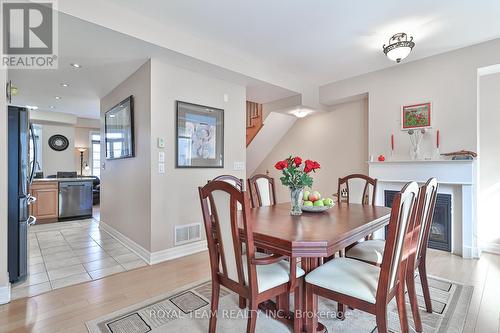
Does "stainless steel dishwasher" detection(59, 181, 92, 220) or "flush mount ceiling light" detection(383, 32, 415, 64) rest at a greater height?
"flush mount ceiling light" detection(383, 32, 415, 64)

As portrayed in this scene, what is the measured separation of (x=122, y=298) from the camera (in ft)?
7.04

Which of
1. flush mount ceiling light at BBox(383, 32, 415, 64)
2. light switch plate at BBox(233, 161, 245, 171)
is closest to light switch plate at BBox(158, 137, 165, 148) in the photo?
light switch plate at BBox(233, 161, 245, 171)

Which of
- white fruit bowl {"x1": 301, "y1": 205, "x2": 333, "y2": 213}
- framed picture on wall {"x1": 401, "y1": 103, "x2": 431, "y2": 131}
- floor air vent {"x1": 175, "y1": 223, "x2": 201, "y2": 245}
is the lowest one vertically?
floor air vent {"x1": 175, "y1": 223, "x2": 201, "y2": 245}

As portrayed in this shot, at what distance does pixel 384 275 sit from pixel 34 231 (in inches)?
214

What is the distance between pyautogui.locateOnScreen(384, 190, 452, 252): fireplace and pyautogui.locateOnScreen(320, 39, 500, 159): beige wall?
2.24ft

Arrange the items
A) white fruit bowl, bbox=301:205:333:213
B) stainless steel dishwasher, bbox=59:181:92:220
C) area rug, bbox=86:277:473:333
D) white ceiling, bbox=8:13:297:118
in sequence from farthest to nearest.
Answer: stainless steel dishwasher, bbox=59:181:92:220
white ceiling, bbox=8:13:297:118
white fruit bowl, bbox=301:205:333:213
area rug, bbox=86:277:473:333

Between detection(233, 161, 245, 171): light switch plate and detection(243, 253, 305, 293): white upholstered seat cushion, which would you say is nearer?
detection(243, 253, 305, 293): white upholstered seat cushion

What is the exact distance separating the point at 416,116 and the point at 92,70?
15.0 ft

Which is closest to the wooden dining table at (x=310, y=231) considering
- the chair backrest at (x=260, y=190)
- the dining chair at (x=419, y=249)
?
the dining chair at (x=419, y=249)

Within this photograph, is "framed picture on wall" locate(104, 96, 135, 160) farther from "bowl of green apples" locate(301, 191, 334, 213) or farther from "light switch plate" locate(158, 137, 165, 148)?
"bowl of green apples" locate(301, 191, 334, 213)

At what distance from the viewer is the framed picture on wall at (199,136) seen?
10.7ft

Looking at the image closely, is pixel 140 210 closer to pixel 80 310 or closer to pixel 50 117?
pixel 80 310

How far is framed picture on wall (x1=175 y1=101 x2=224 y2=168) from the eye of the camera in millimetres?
3250

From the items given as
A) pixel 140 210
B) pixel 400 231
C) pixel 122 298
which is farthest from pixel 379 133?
pixel 122 298
